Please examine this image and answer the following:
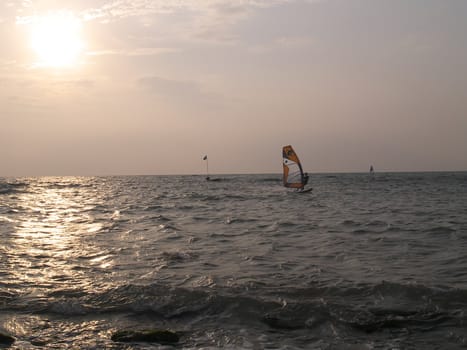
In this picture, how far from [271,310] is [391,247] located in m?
6.59

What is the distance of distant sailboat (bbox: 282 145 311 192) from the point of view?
40.9 m

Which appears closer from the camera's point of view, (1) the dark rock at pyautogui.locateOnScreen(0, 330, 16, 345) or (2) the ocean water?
(1) the dark rock at pyautogui.locateOnScreen(0, 330, 16, 345)

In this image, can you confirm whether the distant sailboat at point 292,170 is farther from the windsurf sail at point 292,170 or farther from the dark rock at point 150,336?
the dark rock at point 150,336

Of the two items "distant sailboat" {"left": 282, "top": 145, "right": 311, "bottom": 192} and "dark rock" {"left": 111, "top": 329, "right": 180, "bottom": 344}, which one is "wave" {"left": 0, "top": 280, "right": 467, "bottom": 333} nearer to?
"dark rock" {"left": 111, "top": 329, "right": 180, "bottom": 344}

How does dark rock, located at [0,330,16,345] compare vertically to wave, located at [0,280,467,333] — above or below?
above

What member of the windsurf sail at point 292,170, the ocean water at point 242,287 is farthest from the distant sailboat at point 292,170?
the ocean water at point 242,287

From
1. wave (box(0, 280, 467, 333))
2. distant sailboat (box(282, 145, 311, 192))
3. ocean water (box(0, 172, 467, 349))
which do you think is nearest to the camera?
ocean water (box(0, 172, 467, 349))

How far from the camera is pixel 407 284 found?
9016mm

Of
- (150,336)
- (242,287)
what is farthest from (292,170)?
(150,336)

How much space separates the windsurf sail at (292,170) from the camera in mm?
40875

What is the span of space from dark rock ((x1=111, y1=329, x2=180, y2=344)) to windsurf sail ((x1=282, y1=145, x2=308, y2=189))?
3483 centimetres

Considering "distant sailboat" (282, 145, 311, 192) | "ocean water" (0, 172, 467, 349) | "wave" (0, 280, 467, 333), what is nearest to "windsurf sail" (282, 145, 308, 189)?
"distant sailboat" (282, 145, 311, 192)

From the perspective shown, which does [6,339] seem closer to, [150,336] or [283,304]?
Result: [150,336]

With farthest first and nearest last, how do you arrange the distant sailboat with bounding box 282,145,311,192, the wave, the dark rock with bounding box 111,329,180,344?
the distant sailboat with bounding box 282,145,311,192
the wave
the dark rock with bounding box 111,329,180,344
